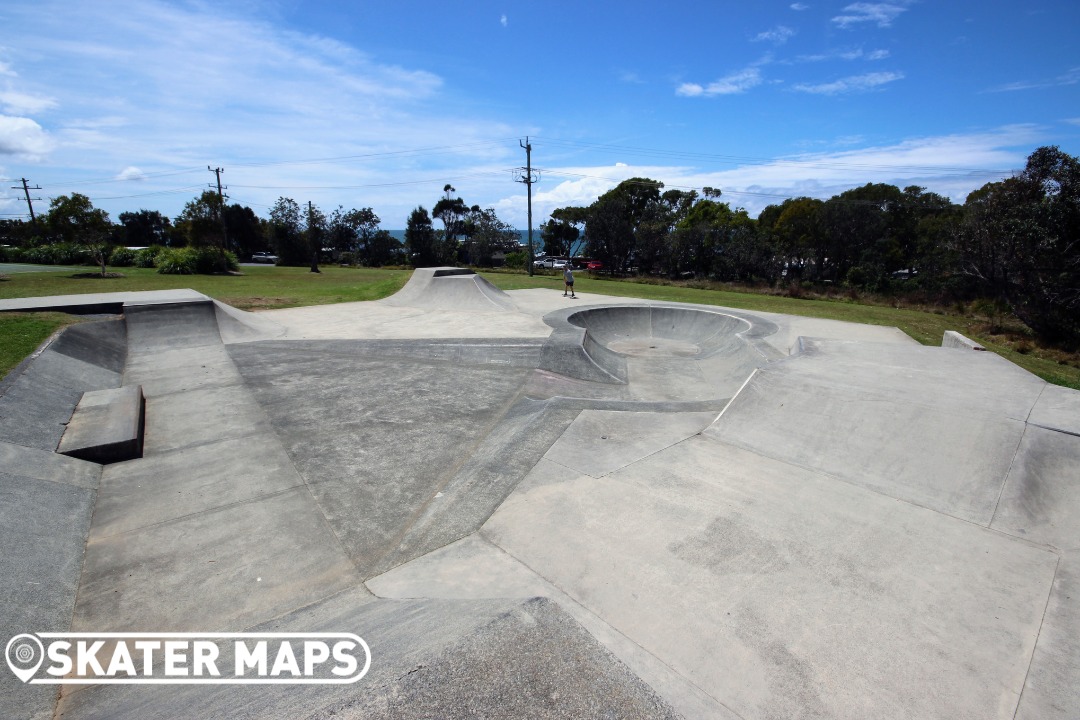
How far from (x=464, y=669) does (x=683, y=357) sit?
507 inches

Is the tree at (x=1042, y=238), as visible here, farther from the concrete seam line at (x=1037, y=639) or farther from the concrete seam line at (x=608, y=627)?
the concrete seam line at (x=608, y=627)

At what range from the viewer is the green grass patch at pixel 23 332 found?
8.21 meters

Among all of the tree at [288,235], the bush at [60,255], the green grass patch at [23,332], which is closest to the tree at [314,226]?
the tree at [288,235]

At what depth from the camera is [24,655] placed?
3107mm

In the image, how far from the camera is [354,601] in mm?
3752

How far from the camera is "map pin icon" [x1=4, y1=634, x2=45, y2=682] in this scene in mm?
2986

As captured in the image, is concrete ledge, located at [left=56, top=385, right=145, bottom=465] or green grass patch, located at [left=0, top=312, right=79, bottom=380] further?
green grass patch, located at [left=0, top=312, right=79, bottom=380]

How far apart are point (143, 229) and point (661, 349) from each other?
3149 inches

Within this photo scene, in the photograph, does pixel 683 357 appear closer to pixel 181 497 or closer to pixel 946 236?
pixel 181 497

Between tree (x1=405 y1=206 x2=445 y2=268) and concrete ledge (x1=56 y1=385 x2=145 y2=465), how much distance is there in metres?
45.4

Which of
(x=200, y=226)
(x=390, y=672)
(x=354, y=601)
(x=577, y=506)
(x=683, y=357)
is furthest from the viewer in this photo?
(x=200, y=226)

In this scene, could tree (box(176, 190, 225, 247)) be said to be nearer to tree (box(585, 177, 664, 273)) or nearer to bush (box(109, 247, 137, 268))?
bush (box(109, 247, 137, 268))

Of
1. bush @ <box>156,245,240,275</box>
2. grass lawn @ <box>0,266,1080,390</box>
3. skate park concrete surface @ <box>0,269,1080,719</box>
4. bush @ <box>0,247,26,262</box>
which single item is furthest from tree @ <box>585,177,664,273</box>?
bush @ <box>0,247,26,262</box>

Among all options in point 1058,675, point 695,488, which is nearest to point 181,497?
point 695,488
